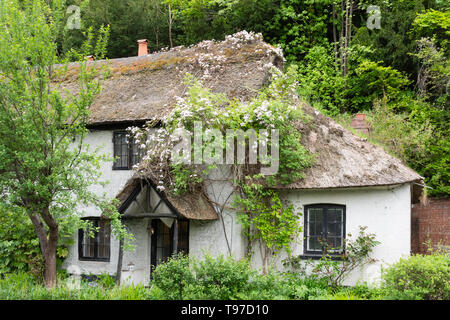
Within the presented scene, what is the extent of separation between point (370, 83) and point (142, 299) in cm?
1457

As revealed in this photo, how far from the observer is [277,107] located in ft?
39.2

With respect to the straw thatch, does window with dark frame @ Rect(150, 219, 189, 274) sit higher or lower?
lower

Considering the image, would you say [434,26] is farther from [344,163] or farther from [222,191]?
[222,191]

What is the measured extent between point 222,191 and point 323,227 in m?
2.86

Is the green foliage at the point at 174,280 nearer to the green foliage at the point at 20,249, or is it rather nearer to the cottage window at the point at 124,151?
the cottage window at the point at 124,151

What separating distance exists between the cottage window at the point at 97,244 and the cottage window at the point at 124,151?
1777 millimetres

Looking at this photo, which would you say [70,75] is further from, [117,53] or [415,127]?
[415,127]

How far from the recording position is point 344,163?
1223 cm

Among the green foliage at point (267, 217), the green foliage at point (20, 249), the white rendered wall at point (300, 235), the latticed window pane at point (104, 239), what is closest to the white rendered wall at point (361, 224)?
the white rendered wall at point (300, 235)

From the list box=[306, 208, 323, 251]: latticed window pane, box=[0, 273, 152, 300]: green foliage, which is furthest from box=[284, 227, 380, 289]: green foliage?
box=[0, 273, 152, 300]: green foliage

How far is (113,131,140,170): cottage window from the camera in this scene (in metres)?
13.8

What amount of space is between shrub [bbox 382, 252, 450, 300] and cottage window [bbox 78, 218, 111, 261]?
8.26 metres

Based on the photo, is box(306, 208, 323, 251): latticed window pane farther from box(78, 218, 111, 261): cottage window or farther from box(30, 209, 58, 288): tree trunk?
box(30, 209, 58, 288): tree trunk

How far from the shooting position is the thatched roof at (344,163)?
1164 cm
